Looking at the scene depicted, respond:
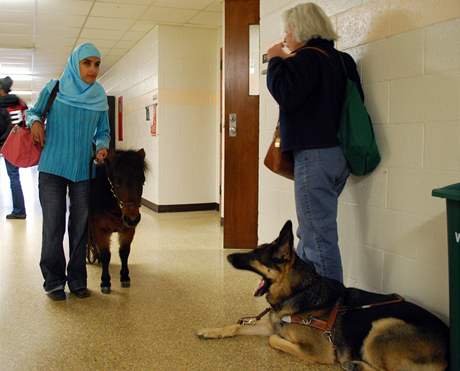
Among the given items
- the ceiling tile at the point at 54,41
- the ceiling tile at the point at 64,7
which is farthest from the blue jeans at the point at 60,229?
the ceiling tile at the point at 54,41

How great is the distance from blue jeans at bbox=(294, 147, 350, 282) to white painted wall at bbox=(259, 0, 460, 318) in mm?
310

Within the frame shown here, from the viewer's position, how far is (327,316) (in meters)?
2.15

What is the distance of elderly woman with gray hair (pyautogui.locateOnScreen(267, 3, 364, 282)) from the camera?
2328 millimetres

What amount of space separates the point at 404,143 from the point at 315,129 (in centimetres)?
46

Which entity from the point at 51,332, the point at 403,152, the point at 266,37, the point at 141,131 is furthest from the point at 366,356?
the point at 141,131

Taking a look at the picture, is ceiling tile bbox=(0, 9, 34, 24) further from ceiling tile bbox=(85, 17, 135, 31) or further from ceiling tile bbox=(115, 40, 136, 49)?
ceiling tile bbox=(115, 40, 136, 49)

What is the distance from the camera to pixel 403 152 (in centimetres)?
240

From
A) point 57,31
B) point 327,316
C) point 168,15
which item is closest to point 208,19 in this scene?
point 168,15

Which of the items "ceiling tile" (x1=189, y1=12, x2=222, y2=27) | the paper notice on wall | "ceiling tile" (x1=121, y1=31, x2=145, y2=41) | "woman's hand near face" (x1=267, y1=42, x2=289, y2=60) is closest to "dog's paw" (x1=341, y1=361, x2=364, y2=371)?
"woman's hand near face" (x1=267, y1=42, x2=289, y2=60)

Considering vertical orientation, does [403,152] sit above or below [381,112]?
below

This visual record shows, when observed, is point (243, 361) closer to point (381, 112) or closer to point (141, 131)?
point (381, 112)

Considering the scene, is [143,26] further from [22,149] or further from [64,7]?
[22,149]

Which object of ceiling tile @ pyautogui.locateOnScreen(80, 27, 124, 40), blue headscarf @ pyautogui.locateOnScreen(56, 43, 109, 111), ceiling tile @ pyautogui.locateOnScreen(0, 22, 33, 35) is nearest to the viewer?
blue headscarf @ pyautogui.locateOnScreen(56, 43, 109, 111)

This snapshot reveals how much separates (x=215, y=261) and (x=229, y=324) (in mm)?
1442
